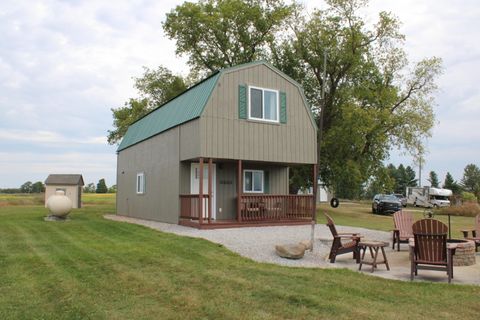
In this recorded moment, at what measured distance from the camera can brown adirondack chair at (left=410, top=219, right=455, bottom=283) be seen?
24.5 ft

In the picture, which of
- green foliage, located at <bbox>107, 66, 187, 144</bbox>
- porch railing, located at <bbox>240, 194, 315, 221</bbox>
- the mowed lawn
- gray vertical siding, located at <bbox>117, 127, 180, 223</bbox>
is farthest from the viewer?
green foliage, located at <bbox>107, 66, 187, 144</bbox>

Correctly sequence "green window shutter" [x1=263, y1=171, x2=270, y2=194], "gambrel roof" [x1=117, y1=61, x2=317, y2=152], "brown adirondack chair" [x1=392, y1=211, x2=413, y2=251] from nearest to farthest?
"brown adirondack chair" [x1=392, y1=211, x2=413, y2=251] < "gambrel roof" [x1=117, y1=61, x2=317, y2=152] < "green window shutter" [x1=263, y1=171, x2=270, y2=194]

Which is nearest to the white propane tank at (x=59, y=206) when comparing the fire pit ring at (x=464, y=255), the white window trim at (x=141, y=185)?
the white window trim at (x=141, y=185)

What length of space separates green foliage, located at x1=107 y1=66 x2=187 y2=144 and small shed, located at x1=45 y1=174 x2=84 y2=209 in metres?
4.85

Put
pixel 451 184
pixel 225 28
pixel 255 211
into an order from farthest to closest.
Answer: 1. pixel 451 184
2. pixel 225 28
3. pixel 255 211

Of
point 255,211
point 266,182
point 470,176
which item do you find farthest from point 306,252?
point 470,176

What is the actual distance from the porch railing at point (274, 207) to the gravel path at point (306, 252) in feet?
2.99

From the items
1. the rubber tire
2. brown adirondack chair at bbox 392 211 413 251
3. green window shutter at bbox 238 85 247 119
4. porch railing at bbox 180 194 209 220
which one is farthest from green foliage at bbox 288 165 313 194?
brown adirondack chair at bbox 392 211 413 251

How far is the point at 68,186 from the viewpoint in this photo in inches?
1423

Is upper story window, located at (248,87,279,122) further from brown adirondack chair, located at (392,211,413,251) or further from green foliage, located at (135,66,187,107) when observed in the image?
green foliage, located at (135,66,187,107)

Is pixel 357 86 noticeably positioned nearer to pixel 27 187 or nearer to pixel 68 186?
pixel 68 186

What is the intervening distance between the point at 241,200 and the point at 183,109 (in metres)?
4.35

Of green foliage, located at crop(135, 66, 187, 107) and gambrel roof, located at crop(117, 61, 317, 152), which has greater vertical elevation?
green foliage, located at crop(135, 66, 187, 107)

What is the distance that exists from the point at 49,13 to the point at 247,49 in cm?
2022
